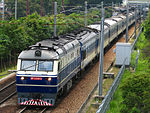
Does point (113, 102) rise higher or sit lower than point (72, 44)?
lower

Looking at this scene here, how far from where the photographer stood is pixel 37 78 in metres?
18.5

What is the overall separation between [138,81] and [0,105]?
8.65 m

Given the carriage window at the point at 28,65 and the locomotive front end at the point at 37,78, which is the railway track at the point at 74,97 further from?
the carriage window at the point at 28,65

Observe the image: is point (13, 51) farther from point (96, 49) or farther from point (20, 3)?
point (20, 3)

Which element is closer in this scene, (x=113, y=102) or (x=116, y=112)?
(x=116, y=112)

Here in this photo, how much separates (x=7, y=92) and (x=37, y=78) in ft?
20.1

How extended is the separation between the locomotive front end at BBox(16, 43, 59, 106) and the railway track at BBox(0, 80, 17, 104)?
307 centimetres

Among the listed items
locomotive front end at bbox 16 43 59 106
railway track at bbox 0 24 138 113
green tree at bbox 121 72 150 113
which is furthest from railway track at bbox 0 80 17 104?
green tree at bbox 121 72 150 113

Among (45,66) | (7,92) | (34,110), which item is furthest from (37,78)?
(7,92)

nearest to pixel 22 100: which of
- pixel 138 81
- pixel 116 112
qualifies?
pixel 116 112

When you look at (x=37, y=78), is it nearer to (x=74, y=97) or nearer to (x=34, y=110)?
(x=34, y=110)

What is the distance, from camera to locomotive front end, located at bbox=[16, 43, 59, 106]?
61.0 feet

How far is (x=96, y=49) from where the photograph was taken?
116 ft

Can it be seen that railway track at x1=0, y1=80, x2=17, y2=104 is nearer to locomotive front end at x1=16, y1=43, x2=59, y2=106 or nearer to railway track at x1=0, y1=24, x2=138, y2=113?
railway track at x1=0, y1=24, x2=138, y2=113
